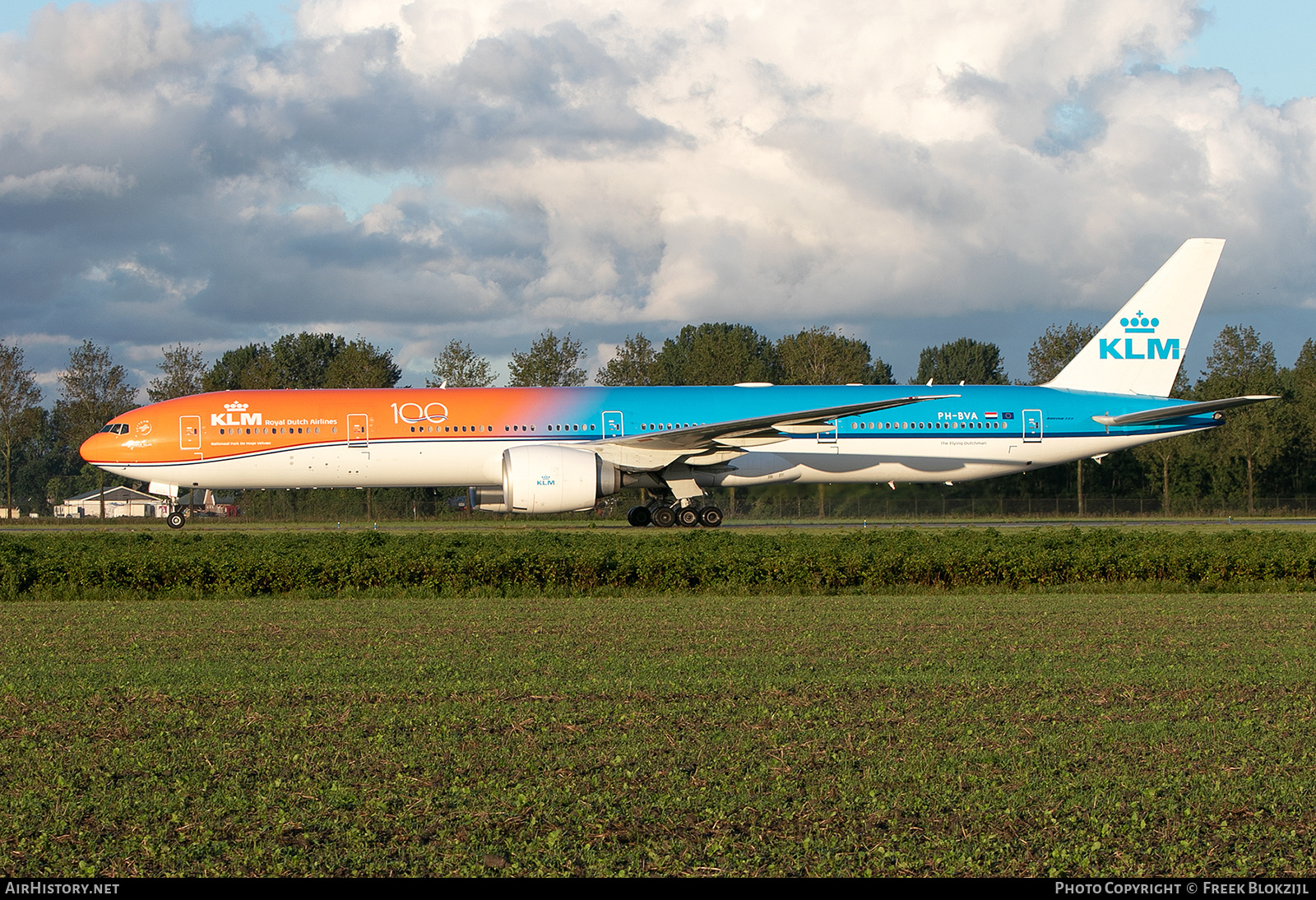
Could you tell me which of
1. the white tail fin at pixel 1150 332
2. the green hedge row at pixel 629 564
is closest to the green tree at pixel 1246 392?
the white tail fin at pixel 1150 332

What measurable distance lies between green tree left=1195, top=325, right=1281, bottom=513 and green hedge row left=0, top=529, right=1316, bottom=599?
2950 cm

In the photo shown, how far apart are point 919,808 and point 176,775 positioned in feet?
12.0

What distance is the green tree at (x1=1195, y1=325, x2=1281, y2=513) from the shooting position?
46031mm


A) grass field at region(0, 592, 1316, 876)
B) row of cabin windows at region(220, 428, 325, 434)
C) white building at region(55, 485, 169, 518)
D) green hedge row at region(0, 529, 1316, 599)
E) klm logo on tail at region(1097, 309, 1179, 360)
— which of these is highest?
klm logo on tail at region(1097, 309, 1179, 360)

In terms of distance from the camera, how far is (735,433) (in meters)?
25.4

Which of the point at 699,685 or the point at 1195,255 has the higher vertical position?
the point at 1195,255

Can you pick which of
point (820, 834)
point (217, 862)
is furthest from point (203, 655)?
point (820, 834)

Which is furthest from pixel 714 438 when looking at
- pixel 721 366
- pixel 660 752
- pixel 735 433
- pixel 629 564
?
pixel 721 366

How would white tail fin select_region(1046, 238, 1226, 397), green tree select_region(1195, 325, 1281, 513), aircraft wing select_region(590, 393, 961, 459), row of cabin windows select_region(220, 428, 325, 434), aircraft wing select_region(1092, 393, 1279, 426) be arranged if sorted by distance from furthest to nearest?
green tree select_region(1195, 325, 1281, 513) → white tail fin select_region(1046, 238, 1226, 397) → aircraft wing select_region(1092, 393, 1279, 426) → row of cabin windows select_region(220, 428, 325, 434) → aircraft wing select_region(590, 393, 961, 459)

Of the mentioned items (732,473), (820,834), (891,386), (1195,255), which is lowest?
(820,834)

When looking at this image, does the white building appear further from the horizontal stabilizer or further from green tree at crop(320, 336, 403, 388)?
the horizontal stabilizer

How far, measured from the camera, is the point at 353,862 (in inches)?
182

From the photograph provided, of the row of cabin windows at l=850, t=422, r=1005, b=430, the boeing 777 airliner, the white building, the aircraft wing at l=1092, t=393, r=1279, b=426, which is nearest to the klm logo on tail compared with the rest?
the aircraft wing at l=1092, t=393, r=1279, b=426
